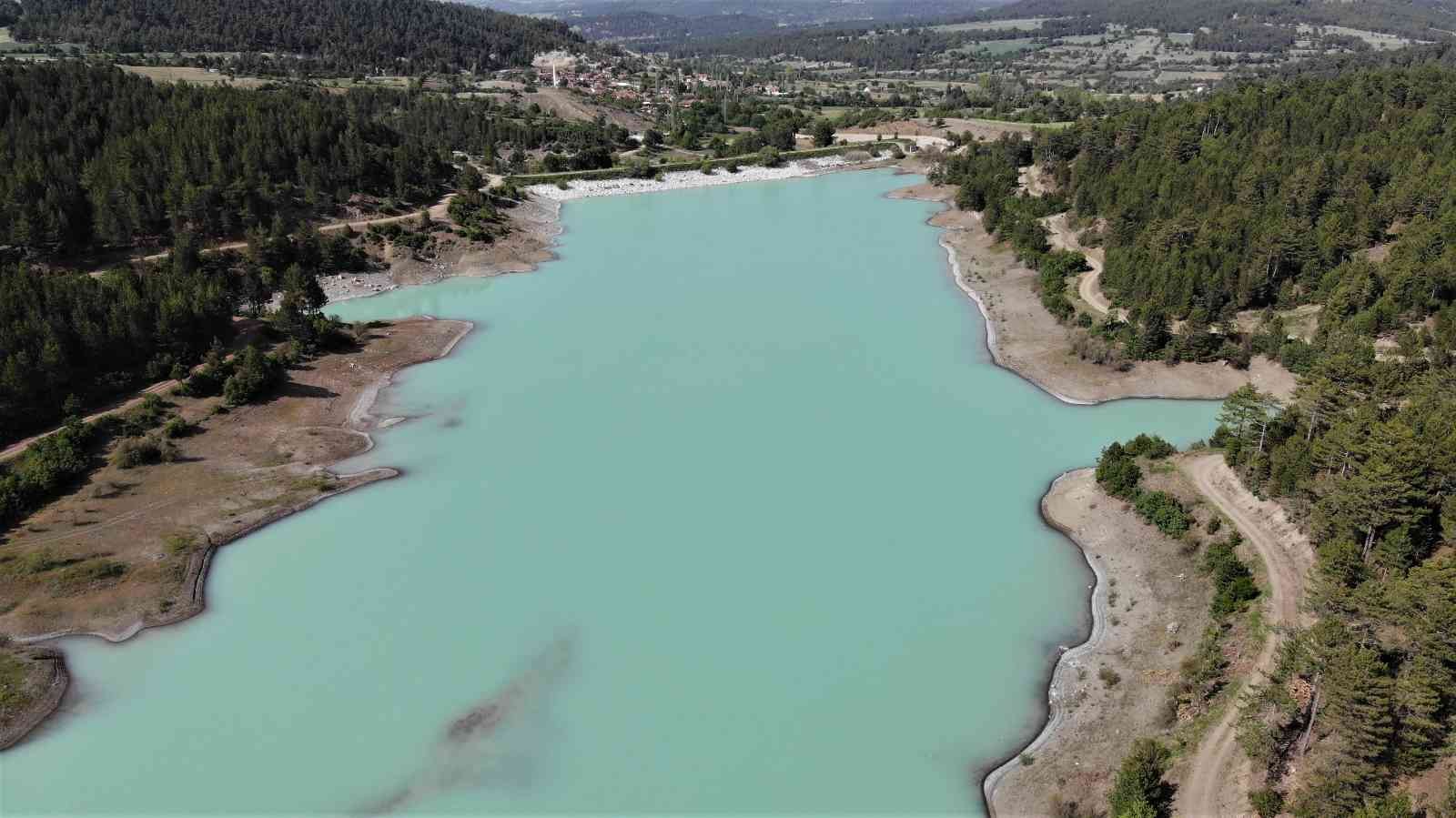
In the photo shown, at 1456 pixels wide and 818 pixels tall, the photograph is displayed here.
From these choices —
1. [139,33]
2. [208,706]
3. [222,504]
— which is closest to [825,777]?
[208,706]

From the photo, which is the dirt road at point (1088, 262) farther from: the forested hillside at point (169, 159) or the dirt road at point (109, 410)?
the forested hillside at point (169, 159)

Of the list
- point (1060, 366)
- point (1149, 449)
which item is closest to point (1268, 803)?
point (1149, 449)

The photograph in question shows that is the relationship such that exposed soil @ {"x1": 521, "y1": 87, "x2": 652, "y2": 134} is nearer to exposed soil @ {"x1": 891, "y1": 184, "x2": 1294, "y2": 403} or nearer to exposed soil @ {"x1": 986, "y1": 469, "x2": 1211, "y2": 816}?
exposed soil @ {"x1": 891, "y1": 184, "x2": 1294, "y2": 403}

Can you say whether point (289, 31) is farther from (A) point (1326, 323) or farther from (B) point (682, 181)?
(A) point (1326, 323)

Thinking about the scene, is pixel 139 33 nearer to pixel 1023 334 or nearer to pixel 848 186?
pixel 848 186

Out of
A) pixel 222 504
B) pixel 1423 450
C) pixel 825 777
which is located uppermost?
pixel 1423 450

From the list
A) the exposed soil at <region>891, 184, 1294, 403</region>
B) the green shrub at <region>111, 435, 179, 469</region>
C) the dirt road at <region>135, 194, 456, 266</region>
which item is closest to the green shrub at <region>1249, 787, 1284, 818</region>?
the exposed soil at <region>891, 184, 1294, 403</region>
